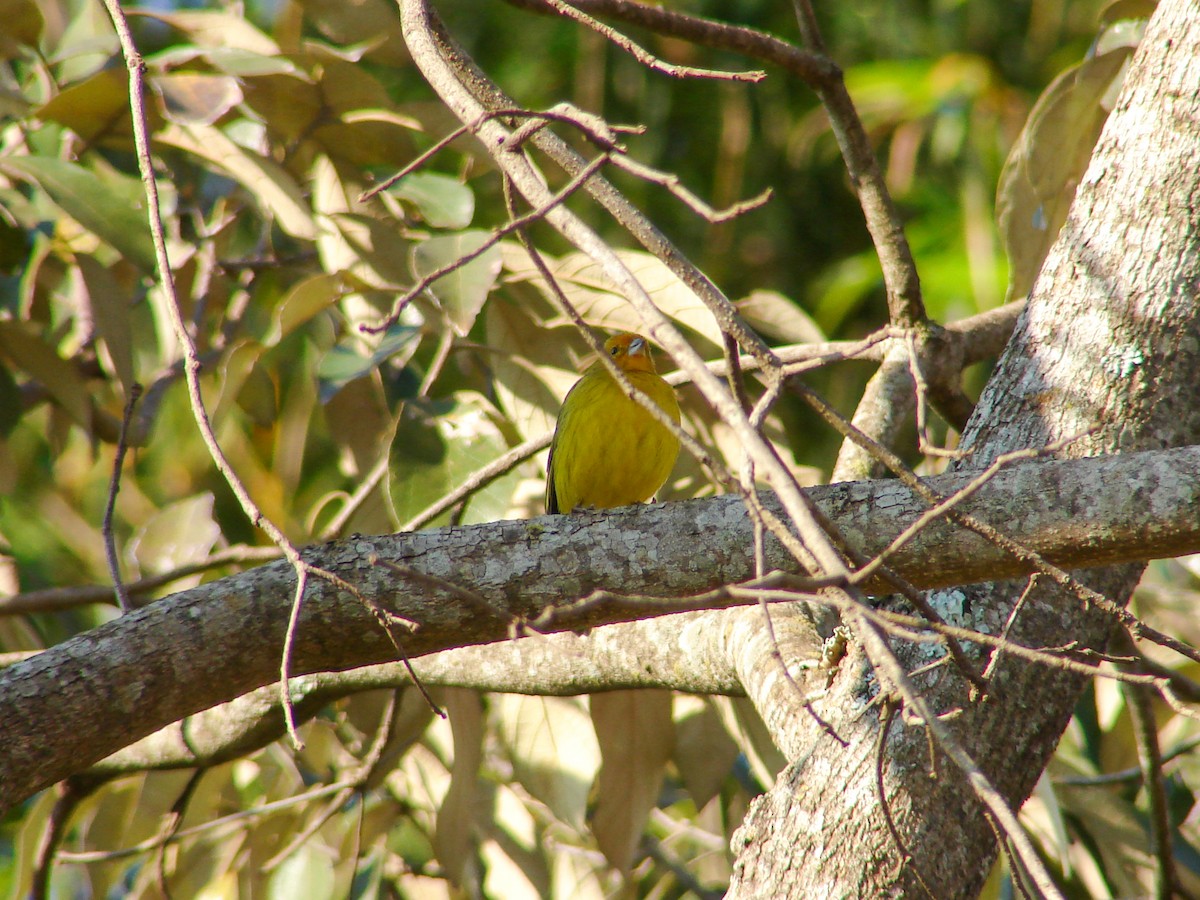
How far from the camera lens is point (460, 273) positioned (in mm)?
2955

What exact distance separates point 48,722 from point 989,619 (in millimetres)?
1776

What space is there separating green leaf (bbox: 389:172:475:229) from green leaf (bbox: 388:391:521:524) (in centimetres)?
55

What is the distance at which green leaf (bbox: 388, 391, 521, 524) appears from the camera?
3.09 m

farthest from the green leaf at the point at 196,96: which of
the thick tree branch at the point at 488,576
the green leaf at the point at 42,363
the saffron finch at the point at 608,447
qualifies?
the thick tree branch at the point at 488,576

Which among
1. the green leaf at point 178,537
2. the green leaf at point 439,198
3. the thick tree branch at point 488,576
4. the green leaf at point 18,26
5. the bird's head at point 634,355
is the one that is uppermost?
the green leaf at point 18,26

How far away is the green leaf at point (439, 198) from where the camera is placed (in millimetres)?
3389

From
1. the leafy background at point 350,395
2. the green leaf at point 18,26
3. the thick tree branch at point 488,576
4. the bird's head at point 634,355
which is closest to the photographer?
the thick tree branch at point 488,576

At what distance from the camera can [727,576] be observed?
1.95 metres

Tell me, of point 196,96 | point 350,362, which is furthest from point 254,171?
point 350,362

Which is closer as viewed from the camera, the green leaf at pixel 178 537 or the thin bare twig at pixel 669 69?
the thin bare twig at pixel 669 69

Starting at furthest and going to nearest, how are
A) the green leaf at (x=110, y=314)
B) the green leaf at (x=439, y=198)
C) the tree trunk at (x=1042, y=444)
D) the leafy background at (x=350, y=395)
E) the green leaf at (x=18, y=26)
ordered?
the green leaf at (x=18, y=26), the green leaf at (x=439, y=198), the leafy background at (x=350, y=395), the green leaf at (x=110, y=314), the tree trunk at (x=1042, y=444)

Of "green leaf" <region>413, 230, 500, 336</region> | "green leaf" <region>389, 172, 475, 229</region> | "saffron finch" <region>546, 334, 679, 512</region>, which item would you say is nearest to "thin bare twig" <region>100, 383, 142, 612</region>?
"green leaf" <region>413, 230, 500, 336</region>

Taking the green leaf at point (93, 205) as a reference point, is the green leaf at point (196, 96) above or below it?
above

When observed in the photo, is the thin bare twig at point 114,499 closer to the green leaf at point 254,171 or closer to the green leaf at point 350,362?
the green leaf at point 350,362
